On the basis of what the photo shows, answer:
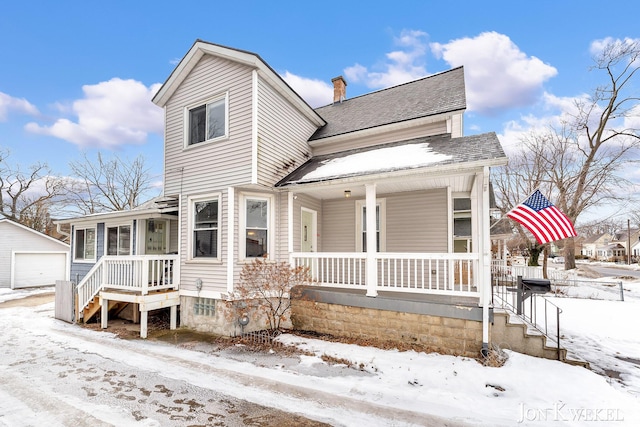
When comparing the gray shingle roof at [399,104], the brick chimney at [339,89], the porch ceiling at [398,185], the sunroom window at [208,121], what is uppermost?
the brick chimney at [339,89]

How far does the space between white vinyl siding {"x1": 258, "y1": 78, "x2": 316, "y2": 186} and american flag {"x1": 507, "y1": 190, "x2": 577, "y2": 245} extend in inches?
228

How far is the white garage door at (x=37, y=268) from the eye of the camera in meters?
17.5

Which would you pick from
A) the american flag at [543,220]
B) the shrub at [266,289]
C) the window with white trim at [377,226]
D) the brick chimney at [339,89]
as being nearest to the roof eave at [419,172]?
the american flag at [543,220]

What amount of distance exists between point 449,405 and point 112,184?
3185cm

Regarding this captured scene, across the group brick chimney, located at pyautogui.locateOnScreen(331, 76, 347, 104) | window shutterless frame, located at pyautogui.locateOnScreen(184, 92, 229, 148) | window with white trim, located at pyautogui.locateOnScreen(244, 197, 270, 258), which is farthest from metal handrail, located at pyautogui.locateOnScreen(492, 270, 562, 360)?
brick chimney, located at pyautogui.locateOnScreen(331, 76, 347, 104)

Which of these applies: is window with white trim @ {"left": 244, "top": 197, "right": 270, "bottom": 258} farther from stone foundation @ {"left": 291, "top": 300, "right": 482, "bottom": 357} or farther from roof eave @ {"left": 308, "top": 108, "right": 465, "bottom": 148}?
roof eave @ {"left": 308, "top": 108, "right": 465, "bottom": 148}

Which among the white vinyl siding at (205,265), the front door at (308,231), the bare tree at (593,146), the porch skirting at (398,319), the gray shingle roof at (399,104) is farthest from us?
the bare tree at (593,146)

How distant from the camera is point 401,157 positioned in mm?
7207

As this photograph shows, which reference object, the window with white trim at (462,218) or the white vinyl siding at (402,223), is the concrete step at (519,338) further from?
the window with white trim at (462,218)

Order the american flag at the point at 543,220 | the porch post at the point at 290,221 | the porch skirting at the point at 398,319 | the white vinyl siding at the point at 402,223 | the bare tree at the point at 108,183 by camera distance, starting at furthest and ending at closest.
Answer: the bare tree at the point at 108,183 < the white vinyl siding at the point at 402,223 < the porch post at the point at 290,221 < the american flag at the point at 543,220 < the porch skirting at the point at 398,319

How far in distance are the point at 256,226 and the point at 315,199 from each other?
7.83 ft

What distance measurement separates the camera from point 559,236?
618cm

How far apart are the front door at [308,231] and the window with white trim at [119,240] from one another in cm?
694

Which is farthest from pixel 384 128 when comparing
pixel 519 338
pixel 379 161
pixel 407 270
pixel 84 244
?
pixel 84 244
